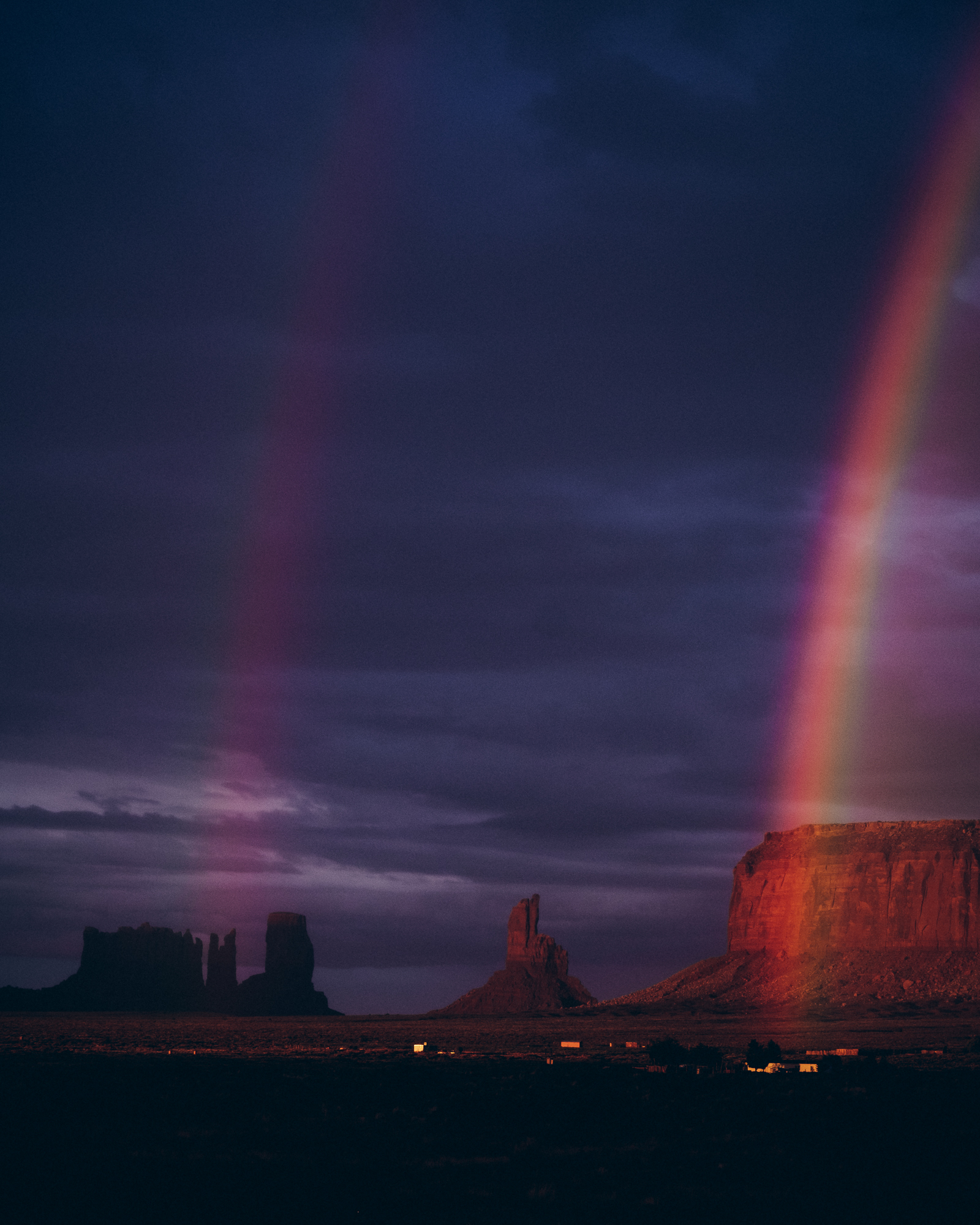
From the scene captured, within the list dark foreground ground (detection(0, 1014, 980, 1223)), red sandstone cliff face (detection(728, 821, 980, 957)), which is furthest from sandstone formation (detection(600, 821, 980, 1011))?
dark foreground ground (detection(0, 1014, 980, 1223))

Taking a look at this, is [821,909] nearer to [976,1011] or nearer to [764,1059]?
[976,1011]

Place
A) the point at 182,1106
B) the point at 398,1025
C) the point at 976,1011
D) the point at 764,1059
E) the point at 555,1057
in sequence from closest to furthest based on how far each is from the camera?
1. the point at 182,1106
2. the point at 764,1059
3. the point at 555,1057
4. the point at 976,1011
5. the point at 398,1025

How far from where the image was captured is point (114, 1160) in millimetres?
37938

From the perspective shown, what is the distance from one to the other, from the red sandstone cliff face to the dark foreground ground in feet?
336

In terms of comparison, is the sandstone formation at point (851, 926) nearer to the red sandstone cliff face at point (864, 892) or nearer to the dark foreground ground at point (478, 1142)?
the red sandstone cliff face at point (864, 892)

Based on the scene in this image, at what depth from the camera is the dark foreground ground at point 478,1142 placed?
106ft

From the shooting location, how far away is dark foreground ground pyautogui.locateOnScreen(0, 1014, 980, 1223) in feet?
106

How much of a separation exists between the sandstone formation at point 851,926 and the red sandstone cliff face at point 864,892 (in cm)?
14

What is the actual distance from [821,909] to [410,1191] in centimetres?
15947

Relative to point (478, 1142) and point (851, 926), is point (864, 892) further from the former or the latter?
point (478, 1142)

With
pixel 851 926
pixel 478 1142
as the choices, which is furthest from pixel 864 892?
pixel 478 1142

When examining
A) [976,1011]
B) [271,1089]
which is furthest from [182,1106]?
[976,1011]

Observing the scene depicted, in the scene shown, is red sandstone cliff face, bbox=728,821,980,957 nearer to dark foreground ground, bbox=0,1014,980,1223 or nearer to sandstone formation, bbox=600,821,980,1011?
sandstone formation, bbox=600,821,980,1011

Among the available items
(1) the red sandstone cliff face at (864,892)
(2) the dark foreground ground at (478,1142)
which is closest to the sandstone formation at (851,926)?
(1) the red sandstone cliff face at (864,892)
